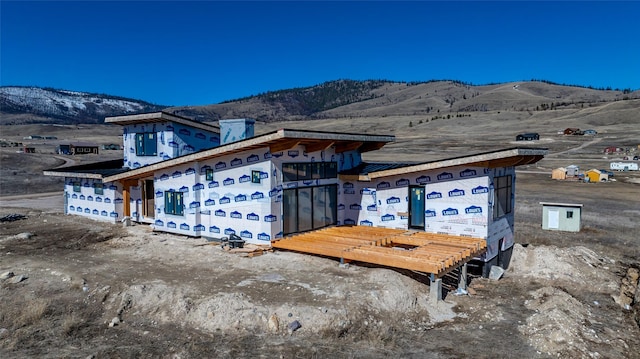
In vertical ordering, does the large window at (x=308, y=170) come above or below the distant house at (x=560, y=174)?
above

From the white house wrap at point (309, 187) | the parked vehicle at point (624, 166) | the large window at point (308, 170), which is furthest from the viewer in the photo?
the parked vehicle at point (624, 166)

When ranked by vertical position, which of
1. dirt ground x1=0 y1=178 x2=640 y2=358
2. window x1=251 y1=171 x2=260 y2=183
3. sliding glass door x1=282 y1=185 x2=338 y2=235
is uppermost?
window x1=251 y1=171 x2=260 y2=183

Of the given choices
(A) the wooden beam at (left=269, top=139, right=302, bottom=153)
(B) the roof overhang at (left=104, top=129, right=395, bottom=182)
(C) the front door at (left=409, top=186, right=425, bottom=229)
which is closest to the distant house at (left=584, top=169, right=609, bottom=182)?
(B) the roof overhang at (left=104, top=129, right=395, bottom=182)

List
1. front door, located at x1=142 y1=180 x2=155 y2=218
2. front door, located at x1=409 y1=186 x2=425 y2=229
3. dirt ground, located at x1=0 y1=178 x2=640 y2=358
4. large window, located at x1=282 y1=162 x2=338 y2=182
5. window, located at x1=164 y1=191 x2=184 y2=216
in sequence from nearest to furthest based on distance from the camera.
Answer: dirt ground, located at x1=0 y1=178 x2=640 y2=358
large window, located at x1=282 y1=162 x2=338 y2=182
front door, located at x1=409 y1=186 x2=425 y2=229
window, located at x1=164 y1=191 x2=184 y2=216
front door, located at x1=142 y1=180 x2=155 y2=218

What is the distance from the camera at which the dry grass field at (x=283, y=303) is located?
1041 centimetres

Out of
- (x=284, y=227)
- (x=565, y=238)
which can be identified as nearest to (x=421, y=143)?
(x=565, y=238)

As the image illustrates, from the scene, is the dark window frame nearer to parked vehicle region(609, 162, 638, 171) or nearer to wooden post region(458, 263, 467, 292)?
wooden post region(458, 263, 467, 292)

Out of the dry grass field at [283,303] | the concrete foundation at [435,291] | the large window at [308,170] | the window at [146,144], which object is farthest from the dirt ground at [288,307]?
the window at [146,144]

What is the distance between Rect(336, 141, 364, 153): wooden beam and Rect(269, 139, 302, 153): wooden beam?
3341 millimetres

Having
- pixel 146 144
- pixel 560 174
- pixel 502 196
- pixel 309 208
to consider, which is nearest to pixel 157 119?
pixel 146 144

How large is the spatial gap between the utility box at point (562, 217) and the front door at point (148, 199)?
813 inches

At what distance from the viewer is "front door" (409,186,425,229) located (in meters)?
18.5

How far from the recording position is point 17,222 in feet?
80.6

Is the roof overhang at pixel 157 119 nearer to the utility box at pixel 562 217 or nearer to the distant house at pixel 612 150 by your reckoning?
the utility box at pixel 562 217
